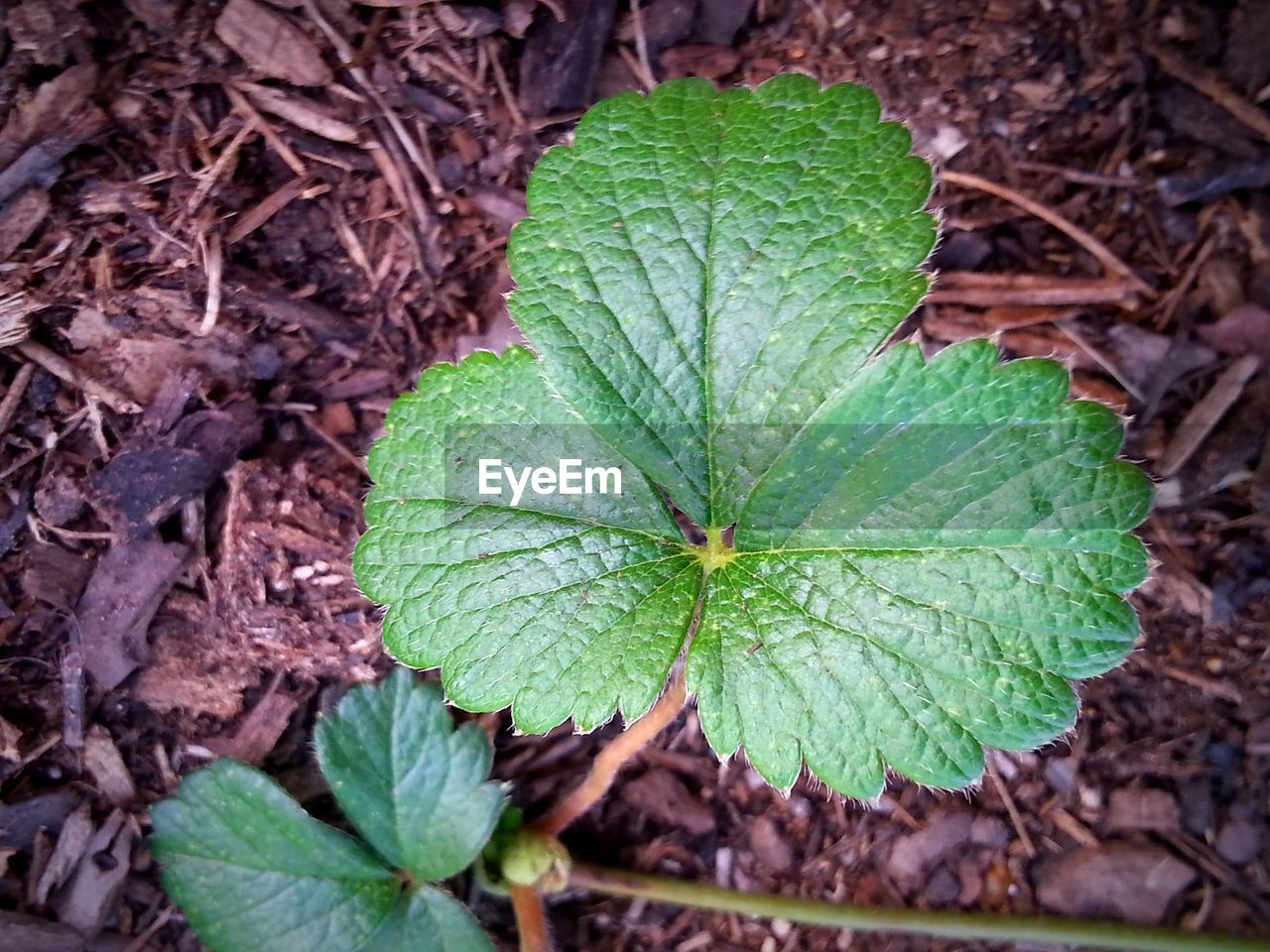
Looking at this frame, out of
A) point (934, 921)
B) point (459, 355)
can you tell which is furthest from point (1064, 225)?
point (934, 921)

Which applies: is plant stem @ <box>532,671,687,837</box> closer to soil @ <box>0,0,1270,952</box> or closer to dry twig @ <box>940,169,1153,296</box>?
soil @ <box>0,0,1270,952</box>

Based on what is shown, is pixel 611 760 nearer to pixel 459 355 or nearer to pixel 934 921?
pixel 934 921

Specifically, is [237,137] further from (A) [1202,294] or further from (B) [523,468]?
(A) [1202,294]

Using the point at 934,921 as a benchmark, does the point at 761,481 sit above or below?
above

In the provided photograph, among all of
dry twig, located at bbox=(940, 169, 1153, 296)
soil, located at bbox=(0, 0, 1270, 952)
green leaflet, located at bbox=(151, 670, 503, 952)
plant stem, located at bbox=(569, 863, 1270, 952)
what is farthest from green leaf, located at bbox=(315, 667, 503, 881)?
dry twig, located at bbox=(940, 169, 1153, 296)

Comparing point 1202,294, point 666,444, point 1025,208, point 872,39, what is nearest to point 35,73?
point 666,444

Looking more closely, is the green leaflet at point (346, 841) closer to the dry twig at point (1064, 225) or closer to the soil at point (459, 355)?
the soil at point (459, 355)
